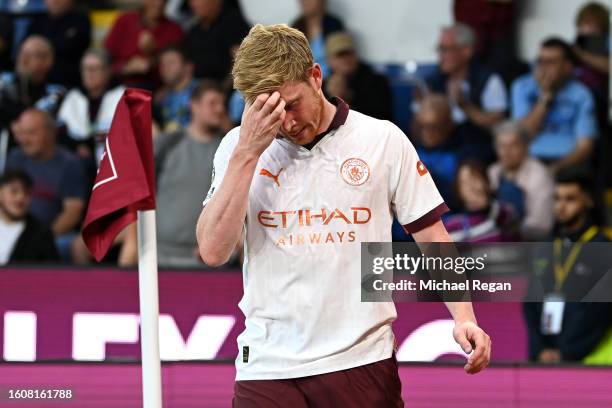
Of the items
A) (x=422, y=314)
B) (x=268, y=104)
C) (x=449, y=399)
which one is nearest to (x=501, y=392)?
(x=449, y=399)

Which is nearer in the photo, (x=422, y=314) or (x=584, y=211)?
(x=422, y=314)

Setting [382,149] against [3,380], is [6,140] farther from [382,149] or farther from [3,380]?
[382,149]

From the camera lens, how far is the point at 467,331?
3.63m

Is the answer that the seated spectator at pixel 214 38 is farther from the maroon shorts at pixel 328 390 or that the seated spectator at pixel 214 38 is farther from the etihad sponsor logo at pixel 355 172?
the maroon shorts at pixel 328 390

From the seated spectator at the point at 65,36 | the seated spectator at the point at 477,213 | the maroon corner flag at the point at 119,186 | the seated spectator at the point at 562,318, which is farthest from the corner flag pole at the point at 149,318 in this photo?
the seated spectator at the point at 65,36

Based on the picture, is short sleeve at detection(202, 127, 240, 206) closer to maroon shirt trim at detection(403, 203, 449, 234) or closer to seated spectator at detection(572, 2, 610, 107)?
maroon shirt trim at detection(403, 203, 449, 234)

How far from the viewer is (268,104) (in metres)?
3.48

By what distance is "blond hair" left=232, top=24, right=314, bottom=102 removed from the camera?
348 cm

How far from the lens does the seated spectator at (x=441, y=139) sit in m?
8.64

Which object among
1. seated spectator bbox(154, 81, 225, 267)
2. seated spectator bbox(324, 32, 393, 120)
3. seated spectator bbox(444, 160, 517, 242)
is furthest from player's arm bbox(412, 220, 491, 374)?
seated spectator bbox(324, 32, 393, 120)

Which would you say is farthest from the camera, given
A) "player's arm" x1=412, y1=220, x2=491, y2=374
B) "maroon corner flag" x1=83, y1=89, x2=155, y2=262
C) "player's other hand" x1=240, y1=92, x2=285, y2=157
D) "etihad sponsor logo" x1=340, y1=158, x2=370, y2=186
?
"maroon corner flag" x1=83, y1=89, x2=155, y2=262

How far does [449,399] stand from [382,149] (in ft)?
7.16

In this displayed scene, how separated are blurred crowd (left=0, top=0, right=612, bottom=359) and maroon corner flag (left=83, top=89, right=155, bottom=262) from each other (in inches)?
147

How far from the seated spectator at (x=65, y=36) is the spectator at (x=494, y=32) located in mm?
3153
